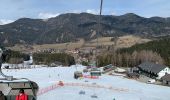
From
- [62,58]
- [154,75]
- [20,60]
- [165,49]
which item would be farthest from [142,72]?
→ [20,60]

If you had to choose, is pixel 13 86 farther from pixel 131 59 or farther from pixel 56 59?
pixel 56 59

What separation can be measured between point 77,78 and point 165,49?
65651mm

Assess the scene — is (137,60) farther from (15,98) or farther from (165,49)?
(15,98)

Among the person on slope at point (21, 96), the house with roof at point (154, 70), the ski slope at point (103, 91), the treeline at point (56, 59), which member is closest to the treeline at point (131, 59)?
the house with roof at point (154, 70)

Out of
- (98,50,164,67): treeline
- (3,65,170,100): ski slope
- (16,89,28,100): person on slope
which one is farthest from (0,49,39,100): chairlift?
(98,50,164,67): treeline

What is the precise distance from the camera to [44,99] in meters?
41.5

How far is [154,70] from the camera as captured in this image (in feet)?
317

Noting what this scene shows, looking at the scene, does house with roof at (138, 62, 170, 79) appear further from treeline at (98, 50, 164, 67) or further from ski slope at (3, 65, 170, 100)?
treeline at (98, 50, 164, 67)

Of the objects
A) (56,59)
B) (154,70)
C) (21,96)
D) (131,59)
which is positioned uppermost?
(21,96)

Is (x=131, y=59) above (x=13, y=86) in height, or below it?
below

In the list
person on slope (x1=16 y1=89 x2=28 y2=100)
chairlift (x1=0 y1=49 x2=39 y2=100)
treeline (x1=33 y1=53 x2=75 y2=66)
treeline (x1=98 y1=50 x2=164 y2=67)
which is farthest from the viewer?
treeline (x1=33 y1=53 x2=75 y2=66)

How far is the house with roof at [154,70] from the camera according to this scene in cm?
9362

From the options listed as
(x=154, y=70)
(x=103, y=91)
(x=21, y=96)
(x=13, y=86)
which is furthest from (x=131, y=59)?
(x=21, y=96)

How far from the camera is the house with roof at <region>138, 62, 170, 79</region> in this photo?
3686 inches
